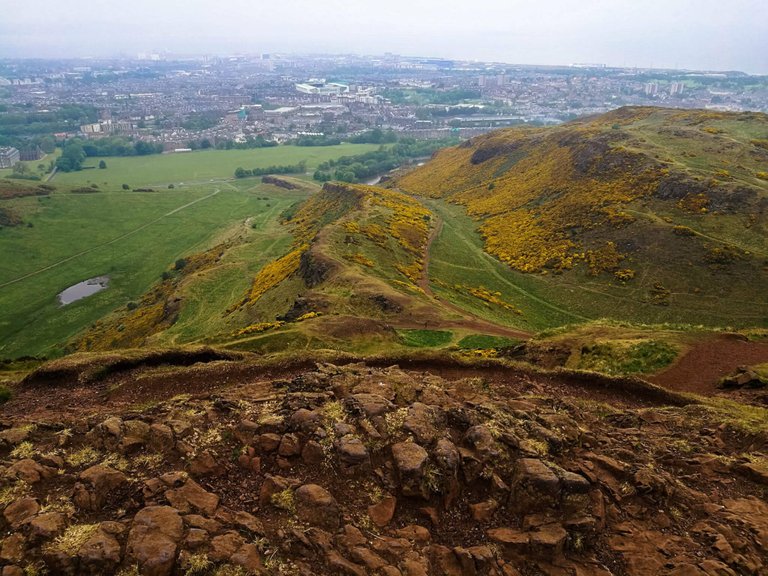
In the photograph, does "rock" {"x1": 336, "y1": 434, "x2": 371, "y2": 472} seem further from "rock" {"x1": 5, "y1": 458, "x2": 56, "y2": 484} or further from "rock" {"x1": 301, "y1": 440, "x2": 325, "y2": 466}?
"rock" {"x1": 5, "y1": 458, "x2": 56, "y2": 484}

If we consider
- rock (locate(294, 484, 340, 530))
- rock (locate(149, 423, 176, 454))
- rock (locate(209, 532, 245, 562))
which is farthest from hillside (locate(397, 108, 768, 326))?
rock (locate(209, 532, 245, 562))

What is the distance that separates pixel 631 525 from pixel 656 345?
21.3 m

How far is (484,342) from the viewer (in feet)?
137

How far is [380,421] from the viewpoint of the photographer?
17312mm

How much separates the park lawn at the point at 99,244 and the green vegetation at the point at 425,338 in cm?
4813

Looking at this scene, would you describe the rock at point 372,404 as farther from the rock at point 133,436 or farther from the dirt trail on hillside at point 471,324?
the dirt trail on hillside at point 471,324

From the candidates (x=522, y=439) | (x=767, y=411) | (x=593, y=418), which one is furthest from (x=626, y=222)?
(x=522, y=439)

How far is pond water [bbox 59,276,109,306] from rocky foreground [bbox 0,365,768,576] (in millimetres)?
80802

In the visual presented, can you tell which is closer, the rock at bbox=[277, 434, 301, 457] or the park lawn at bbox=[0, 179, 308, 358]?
the rock at bbox=[277, 434, 301, 457]

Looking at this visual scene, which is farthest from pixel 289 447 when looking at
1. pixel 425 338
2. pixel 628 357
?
pixel 425 338

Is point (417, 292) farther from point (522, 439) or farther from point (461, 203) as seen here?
point (461, 203)

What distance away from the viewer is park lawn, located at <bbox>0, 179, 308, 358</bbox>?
78500 millimetres

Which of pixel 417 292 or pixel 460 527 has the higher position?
pixel 460 527

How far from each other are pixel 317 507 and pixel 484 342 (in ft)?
97.5
